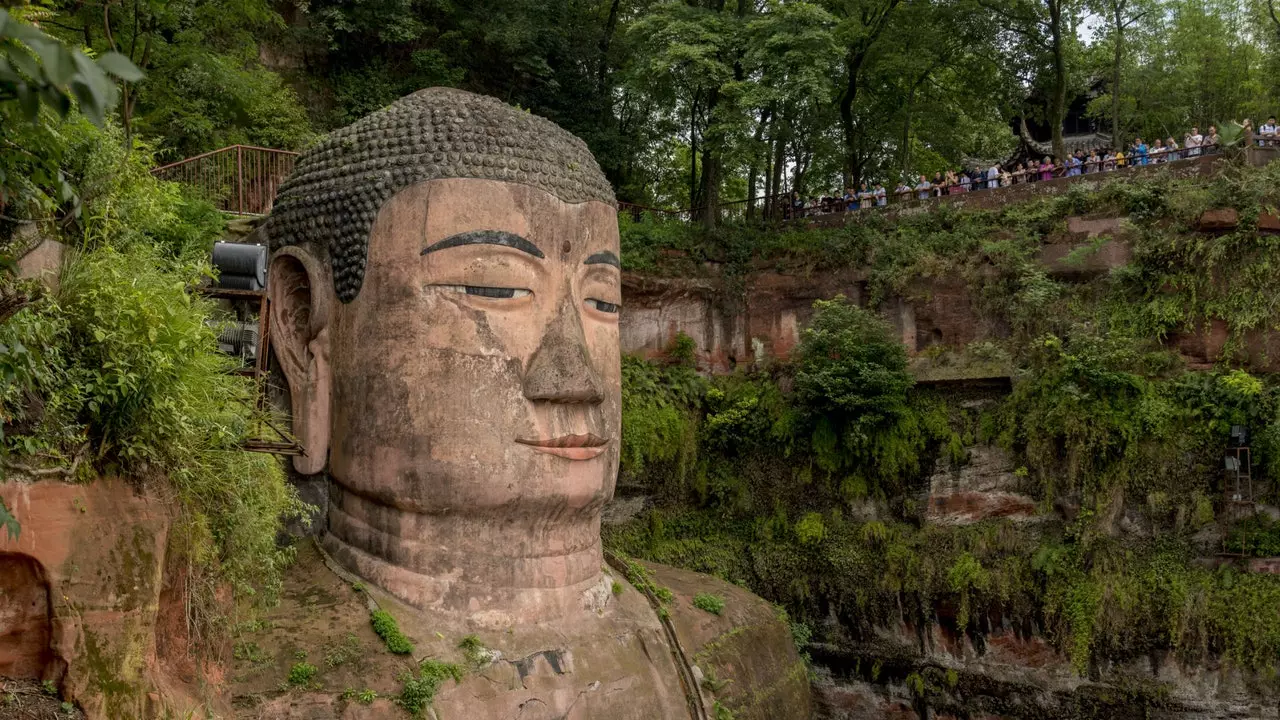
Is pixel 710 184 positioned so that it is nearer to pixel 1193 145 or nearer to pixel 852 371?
pixel 852 371

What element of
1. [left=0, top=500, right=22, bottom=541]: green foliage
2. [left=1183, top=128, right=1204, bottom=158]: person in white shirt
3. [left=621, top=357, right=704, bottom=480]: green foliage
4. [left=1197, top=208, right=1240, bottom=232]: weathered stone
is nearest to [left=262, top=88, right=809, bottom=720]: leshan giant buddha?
[left=0, top=500, right=22, bottom=541]: green foliage

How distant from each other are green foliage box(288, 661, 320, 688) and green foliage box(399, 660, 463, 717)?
28.7 inches

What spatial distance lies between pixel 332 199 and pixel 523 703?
16.3 ft

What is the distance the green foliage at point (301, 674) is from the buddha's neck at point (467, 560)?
3.94 ft

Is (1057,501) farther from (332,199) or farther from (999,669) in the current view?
(332,199)

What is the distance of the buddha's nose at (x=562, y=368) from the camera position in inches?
396

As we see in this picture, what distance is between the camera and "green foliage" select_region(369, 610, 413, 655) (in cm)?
951

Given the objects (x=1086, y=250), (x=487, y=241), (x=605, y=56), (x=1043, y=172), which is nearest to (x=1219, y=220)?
(x=1086, y=250)

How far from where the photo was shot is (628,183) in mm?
27609

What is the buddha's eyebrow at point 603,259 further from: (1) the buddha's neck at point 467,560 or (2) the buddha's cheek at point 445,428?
(1) the buddha's neck at point 467,560

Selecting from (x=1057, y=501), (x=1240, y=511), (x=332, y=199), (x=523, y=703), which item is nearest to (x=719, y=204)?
(x=1057, y=501)

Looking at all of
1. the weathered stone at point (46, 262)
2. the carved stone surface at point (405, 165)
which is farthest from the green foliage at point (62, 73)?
the carved stone surface at point (405, 165)

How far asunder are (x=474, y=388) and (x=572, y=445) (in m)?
1.08

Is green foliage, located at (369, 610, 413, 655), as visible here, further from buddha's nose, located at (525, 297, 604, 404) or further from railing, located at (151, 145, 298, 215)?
railing, located at (151, 145, 298, 215)
